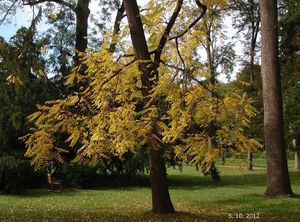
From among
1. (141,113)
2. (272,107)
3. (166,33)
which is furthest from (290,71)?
(141,113)

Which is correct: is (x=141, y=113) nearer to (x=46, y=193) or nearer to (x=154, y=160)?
(x=154, y=160)

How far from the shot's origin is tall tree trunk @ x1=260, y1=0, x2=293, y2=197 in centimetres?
1538

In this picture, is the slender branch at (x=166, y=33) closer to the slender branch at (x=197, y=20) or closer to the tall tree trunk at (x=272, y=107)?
the slender branch at (x=197, y=20)

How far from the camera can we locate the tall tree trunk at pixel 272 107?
50.4 feet

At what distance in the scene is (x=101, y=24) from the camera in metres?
27.9

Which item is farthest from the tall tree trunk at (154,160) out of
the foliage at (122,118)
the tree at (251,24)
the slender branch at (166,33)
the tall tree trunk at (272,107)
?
the tree at (251,24)

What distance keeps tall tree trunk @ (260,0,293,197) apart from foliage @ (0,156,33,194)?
31.3ft

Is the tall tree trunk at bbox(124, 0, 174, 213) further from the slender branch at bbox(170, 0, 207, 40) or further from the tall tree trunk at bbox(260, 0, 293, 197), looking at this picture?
the tall tree trunk at bbox(260, 0, 293, 197)

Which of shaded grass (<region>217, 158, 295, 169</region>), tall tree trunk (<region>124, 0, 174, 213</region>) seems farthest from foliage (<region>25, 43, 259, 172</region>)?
tall tree trunk (<region>124, 0, 174, 213</region>)

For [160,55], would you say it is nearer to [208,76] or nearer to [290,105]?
[208,76]

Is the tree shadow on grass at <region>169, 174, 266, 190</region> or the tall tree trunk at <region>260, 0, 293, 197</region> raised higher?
the tall tree trunk at <region>260, 0, 293, 197</region>

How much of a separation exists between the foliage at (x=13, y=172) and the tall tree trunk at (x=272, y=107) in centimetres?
954

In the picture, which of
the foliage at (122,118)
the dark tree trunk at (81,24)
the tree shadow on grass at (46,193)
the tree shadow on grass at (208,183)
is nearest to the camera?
the foliage at (122,118)

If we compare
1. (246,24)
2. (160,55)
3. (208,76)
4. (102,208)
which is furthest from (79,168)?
(246,24)
